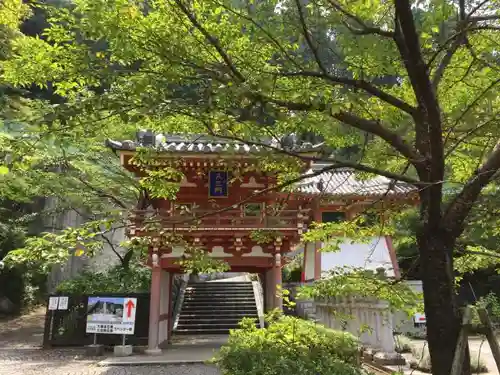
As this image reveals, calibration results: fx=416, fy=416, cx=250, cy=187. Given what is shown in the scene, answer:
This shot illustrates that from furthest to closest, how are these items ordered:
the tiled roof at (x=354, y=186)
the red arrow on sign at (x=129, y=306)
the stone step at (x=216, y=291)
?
the stone step at (x=216, y=291) → the red arrow on sign at (x=129, y=306) → the tiled roof at (x=354, y=186)

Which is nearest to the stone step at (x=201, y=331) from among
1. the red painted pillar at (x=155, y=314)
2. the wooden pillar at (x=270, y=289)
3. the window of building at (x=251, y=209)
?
the wooden pillar at (x=270, y=289)

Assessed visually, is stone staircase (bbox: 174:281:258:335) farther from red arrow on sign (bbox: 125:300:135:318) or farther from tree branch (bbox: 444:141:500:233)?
tree branch (bbox: 444:141:500:233)

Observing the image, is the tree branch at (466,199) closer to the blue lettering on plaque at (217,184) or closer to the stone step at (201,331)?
the blue lettering on plaque at (217,184)

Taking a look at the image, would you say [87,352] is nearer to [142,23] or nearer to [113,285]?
[113,285]

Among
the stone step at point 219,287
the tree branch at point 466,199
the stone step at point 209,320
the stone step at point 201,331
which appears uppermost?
the tree branch at point 466,199

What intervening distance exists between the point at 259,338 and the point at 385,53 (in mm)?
3336

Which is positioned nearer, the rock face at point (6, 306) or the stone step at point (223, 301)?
the stone step at point (223, 301)

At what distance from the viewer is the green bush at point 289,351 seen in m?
4.02

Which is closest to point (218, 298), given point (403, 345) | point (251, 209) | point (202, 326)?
point (202, 326)

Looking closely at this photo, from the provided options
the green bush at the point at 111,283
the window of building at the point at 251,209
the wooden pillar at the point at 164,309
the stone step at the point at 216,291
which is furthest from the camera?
the stone step at the point at 216,291

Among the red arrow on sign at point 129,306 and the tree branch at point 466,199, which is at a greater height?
the tree branch at point 466,199

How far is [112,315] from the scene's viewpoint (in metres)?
12.1

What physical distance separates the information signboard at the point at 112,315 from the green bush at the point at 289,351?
7674 mm

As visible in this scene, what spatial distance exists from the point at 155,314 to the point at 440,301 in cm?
1012
